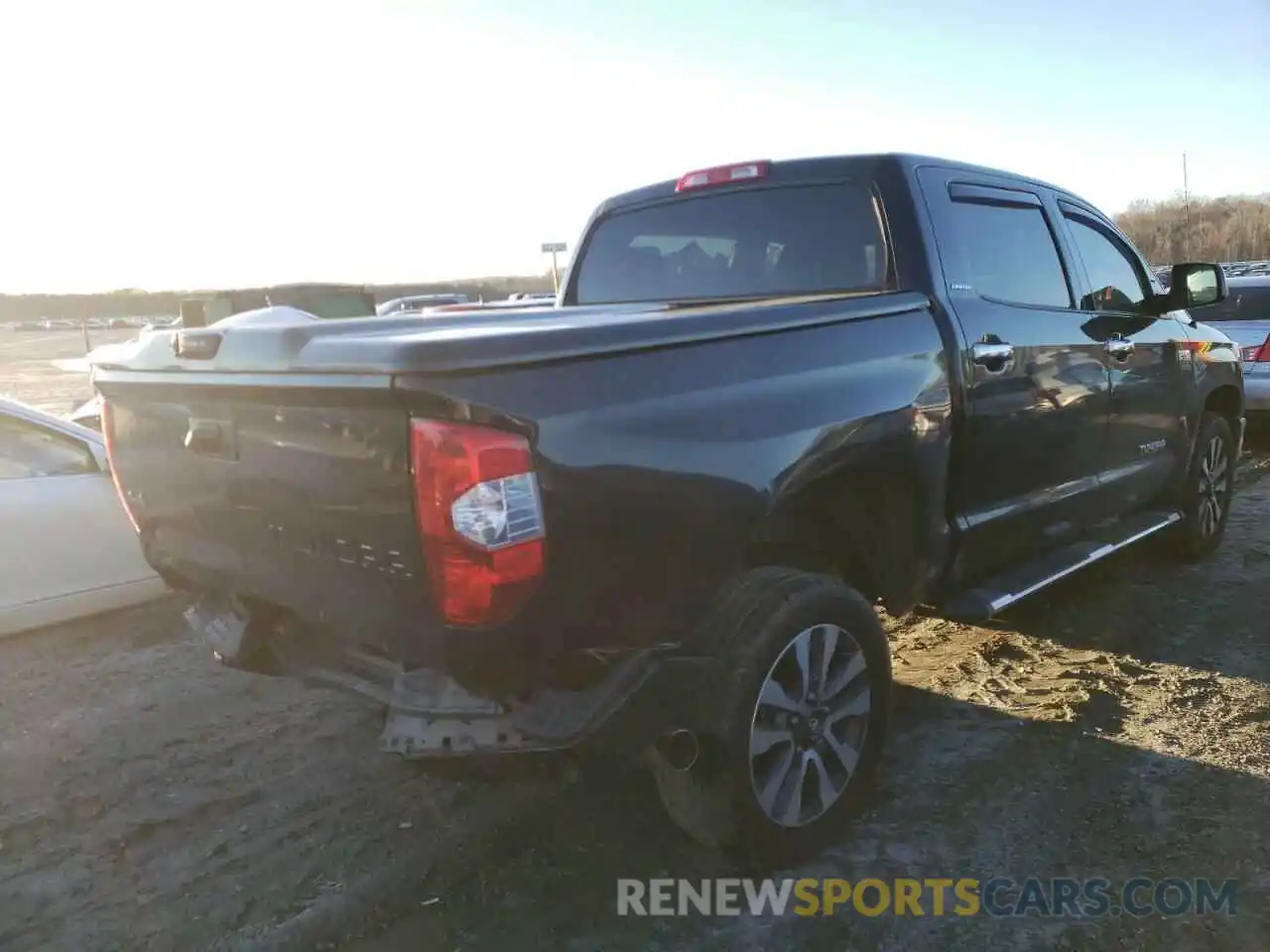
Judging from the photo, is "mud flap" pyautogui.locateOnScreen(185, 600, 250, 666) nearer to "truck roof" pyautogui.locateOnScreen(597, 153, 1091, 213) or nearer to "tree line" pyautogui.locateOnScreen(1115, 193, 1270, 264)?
"truck roof" pyautogui.locateOnScreen(597, 153, 1091, 213)

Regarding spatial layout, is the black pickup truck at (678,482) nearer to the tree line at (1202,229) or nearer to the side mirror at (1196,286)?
the side mirror at (1196,286)

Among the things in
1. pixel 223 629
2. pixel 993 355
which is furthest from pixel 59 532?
pixel 993 355

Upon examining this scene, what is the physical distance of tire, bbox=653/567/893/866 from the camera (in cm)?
273

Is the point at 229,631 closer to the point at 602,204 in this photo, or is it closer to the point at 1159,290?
the point at 602,204

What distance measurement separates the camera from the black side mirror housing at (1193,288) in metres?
5.11

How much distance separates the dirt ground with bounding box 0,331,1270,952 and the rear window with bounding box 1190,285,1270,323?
6154 millimetres

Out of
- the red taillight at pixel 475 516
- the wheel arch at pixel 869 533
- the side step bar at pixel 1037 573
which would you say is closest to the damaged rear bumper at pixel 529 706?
the red taillight at pixel 475 516

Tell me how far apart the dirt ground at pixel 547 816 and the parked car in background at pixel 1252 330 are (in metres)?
5.67

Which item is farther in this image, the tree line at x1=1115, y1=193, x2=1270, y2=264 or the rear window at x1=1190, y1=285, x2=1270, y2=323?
the tree line at x1=1115, y1=193, x2=1270, y2=264

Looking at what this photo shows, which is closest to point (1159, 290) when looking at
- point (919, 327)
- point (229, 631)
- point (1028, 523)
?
point (1028, 523)

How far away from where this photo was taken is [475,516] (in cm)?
224

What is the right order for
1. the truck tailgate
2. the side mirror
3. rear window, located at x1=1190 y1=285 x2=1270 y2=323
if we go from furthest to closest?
1. rear window, located at x1=1190 y1=285 x2=1270 y2=323
2. the side mirror
3. the truck tailgate

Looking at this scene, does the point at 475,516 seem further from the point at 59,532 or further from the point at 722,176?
the point at 59,532

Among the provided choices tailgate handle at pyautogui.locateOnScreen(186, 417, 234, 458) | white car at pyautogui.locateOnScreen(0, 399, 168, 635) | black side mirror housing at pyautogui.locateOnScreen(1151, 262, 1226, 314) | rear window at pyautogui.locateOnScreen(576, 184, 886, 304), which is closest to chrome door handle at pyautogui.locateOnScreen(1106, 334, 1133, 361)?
black side mirror housing at pyautogui.locateOnScreen(1151, 262, 1226, 314)
